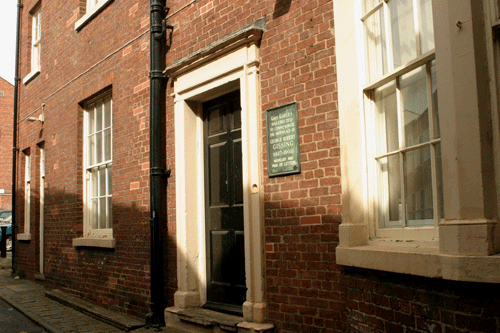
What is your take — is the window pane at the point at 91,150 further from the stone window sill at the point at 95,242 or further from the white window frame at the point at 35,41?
the white window frame at the point at 35,41

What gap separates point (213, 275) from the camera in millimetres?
5680

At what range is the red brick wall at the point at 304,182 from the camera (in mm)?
4031

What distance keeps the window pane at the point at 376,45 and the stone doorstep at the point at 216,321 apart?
2364 millimetres

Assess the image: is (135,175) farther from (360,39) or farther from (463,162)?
(463,162)

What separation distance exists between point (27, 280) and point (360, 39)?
377 inches

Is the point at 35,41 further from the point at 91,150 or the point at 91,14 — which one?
the point at 91,150

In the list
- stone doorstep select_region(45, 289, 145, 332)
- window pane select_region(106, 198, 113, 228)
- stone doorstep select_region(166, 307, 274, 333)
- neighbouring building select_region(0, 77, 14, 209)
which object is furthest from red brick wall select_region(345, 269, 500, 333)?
neighbouring building select_region(0, 77, 14, 209)

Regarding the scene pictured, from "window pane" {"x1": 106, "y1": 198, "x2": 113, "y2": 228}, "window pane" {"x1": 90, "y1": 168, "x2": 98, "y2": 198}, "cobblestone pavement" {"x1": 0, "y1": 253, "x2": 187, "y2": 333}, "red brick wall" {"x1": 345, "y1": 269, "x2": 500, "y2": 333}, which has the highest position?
"window pane" {"x1": 90, "y1": 168, "x2": 98, "y2": 198}

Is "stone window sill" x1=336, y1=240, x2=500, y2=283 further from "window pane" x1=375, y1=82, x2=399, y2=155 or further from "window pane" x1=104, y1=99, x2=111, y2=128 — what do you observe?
"window pane" x1=104, y1=99, x2=111, y2=128

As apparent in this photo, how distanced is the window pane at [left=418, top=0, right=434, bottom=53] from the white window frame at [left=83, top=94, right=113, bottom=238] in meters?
5.30

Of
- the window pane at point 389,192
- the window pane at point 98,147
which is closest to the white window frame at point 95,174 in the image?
the window pane at point 98,147

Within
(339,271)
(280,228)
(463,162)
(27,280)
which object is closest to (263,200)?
(280,228)

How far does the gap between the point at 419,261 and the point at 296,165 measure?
1595 millimetres

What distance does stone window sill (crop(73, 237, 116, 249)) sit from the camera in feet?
23.4
